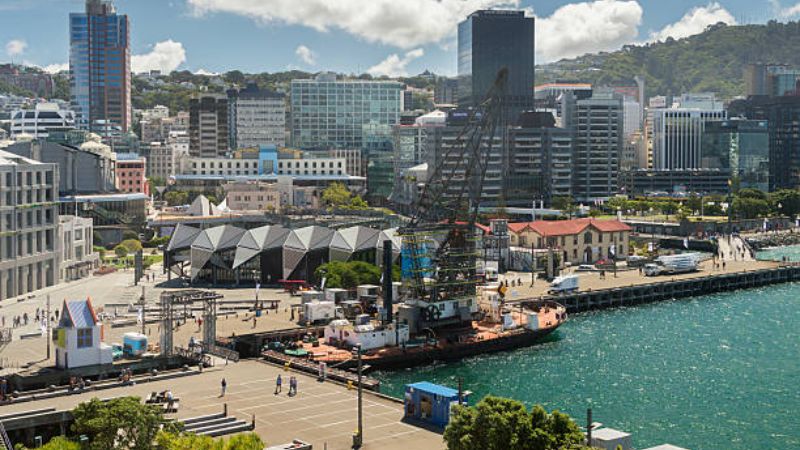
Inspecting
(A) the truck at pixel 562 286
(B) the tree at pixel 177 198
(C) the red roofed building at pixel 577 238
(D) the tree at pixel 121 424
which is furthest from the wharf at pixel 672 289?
(B) the tree at pixel 177 198

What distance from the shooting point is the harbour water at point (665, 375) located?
53.9 metres

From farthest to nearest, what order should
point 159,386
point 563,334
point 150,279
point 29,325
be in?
1. point 150,279
2. point 563,334
3. point 29,325
4. point 159,386

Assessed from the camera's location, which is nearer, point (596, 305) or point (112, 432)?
point (112, 432)

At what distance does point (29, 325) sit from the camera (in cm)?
7312

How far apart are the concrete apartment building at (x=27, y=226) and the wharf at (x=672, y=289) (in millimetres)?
40212

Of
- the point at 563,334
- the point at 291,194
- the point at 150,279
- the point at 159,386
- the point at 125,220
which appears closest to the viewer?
the point at 159,386

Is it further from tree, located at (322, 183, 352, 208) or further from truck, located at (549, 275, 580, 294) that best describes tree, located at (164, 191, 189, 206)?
truck, located at (549, 275, 580, 294)

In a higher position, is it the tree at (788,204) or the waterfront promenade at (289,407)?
the tree at (788,204)

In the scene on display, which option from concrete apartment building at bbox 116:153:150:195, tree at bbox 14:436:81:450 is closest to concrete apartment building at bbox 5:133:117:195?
concrete apartment building at bbox 116:153:150:195

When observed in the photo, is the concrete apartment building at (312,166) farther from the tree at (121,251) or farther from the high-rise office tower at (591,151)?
the tree at (121,251)

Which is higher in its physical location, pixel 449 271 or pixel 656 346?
pixel 449 271

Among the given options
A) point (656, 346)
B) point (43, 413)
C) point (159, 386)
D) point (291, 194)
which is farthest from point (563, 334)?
point (291, 194)

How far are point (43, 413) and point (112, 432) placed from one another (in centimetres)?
1147

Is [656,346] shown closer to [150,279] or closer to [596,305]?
[596,305]
